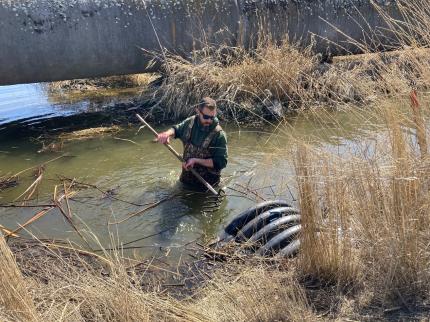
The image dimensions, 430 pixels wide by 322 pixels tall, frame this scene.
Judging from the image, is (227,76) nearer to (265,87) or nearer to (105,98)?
(265,87)

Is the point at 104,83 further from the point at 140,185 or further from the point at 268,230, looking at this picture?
the point at 268,230

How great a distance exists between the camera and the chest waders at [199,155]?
222 inches

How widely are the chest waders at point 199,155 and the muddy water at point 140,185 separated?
0.15 m

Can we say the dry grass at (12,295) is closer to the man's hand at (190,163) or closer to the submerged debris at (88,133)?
the man's hand at (190,163)

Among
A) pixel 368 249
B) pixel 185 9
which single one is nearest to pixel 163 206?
pixel 368 249

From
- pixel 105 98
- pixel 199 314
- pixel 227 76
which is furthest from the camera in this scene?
pixel 105 98

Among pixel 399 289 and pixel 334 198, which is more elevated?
A: pixel 334 198

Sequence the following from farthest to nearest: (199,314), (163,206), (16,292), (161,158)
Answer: (161,158)
(163,206)
(199,314)
(16,292)

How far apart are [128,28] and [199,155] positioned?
12.4 ft

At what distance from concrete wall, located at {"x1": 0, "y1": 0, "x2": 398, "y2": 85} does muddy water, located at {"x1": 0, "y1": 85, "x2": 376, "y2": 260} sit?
4.10 ft

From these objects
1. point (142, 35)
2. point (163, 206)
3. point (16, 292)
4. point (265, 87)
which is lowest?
point (163, 206)

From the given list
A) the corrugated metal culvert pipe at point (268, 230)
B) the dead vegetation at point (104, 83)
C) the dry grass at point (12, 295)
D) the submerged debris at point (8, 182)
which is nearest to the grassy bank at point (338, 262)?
the dry grass at point (12, 295)

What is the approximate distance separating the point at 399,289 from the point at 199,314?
3.98 ft

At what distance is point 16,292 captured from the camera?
2.83 meters
